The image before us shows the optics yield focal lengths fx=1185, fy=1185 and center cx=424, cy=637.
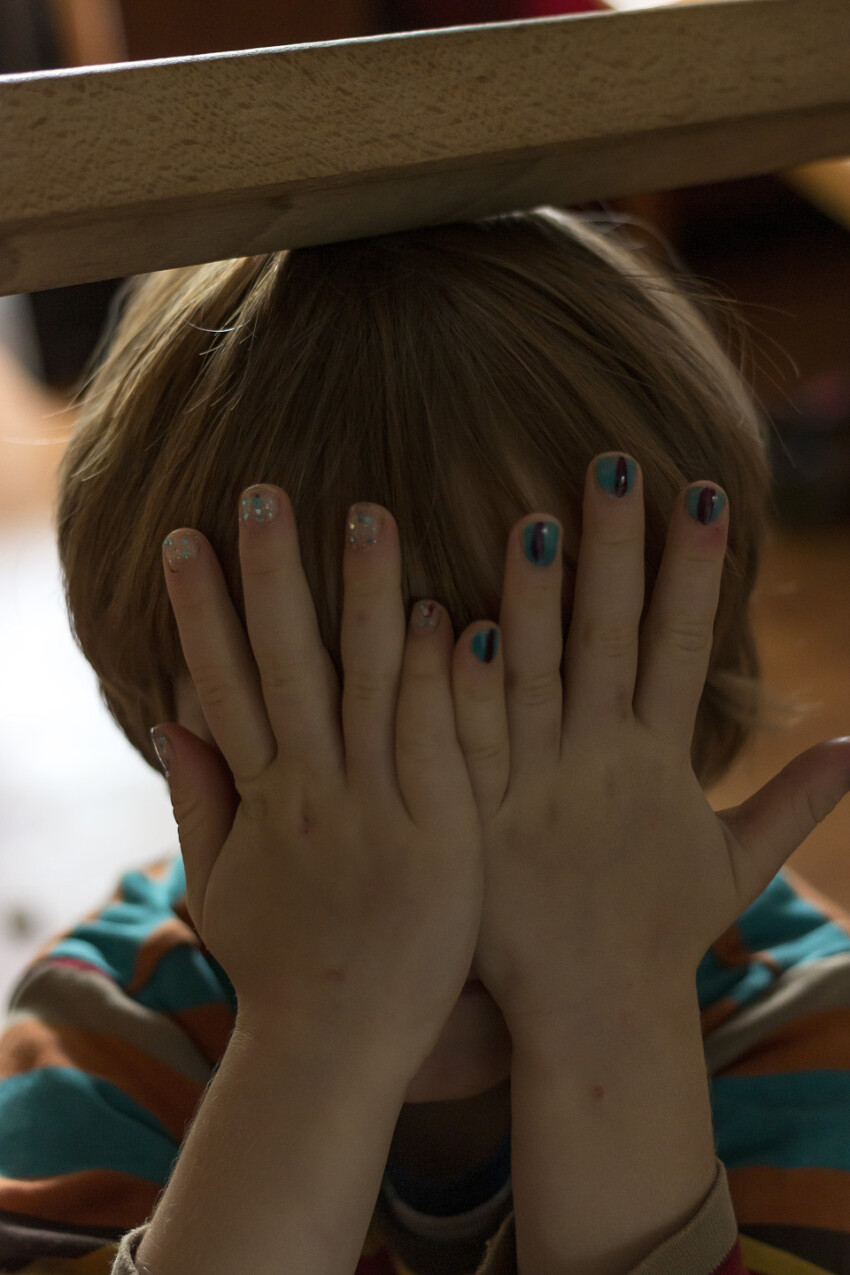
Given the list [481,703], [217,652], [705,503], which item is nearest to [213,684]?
[217,652]

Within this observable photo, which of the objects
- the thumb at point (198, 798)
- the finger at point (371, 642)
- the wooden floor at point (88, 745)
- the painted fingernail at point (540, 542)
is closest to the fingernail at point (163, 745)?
the thumb at point (198, 798)

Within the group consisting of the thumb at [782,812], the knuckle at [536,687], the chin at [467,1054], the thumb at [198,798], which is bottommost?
the chin at [467,1054]

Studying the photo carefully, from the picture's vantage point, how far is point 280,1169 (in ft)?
1.68

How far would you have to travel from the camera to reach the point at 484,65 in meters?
0.40

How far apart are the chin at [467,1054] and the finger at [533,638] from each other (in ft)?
0.55

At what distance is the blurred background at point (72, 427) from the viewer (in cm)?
143

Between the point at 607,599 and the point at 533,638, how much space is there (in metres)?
0.04

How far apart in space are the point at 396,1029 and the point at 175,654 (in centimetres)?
22

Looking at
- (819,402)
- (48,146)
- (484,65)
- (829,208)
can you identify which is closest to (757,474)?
(484,65)

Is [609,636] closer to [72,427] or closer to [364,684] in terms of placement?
[364,684]

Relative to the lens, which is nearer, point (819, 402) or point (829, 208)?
point (829, 208)

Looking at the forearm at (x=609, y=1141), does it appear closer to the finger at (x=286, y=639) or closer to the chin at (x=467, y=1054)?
the chin at (x=467, y=1054)

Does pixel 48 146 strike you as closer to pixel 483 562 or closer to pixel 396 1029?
pixel 483 562

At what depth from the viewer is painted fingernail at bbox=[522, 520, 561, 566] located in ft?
1.62
